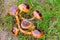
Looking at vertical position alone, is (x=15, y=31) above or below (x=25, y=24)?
below

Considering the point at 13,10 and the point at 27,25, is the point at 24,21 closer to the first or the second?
the point at 27,25

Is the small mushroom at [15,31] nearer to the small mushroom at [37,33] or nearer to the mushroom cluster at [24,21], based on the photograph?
the mushroom cluster at [24,21]

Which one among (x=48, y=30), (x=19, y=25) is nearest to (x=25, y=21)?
(x=19, y=25)

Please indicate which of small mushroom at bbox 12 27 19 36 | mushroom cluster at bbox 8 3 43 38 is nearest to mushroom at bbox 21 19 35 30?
mushroom cluster at bbox 8 3 43 38

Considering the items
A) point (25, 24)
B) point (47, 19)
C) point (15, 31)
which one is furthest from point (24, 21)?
point (47, 19)

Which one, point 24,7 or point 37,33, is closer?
point 37,33
